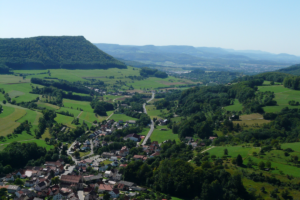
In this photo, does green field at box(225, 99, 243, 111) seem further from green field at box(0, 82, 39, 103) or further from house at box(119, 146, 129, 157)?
green field at box(0, 82, 39, 103)

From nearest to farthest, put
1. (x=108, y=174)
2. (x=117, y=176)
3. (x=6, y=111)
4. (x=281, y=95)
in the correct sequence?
(x=117, y=176) < (x=108, y=174) < (x=6, y=111) < (x=281, y=95)

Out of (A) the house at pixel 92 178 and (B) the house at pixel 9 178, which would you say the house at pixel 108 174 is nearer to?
(A) the house at pixel 92 178

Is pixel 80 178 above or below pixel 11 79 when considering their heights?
below

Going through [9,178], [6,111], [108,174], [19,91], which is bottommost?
[9,178]

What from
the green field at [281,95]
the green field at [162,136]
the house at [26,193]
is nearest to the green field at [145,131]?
the green field at [162,136]

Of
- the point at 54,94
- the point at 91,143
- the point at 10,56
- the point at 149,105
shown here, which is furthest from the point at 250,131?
the point at 10,56

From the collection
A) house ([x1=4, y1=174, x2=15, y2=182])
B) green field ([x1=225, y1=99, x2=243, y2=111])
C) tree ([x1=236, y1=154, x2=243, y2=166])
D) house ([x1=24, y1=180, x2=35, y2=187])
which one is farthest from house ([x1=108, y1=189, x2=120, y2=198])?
green field ([x1=225, y1=99, x2=243, y2=111])

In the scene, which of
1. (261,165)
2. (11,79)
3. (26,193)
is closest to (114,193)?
(26,193)

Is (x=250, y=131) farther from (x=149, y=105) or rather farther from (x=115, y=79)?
(x=115, y=79)

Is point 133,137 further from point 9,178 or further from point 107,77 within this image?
point 107,77

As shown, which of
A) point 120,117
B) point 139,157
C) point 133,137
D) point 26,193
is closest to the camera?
point 26,193
